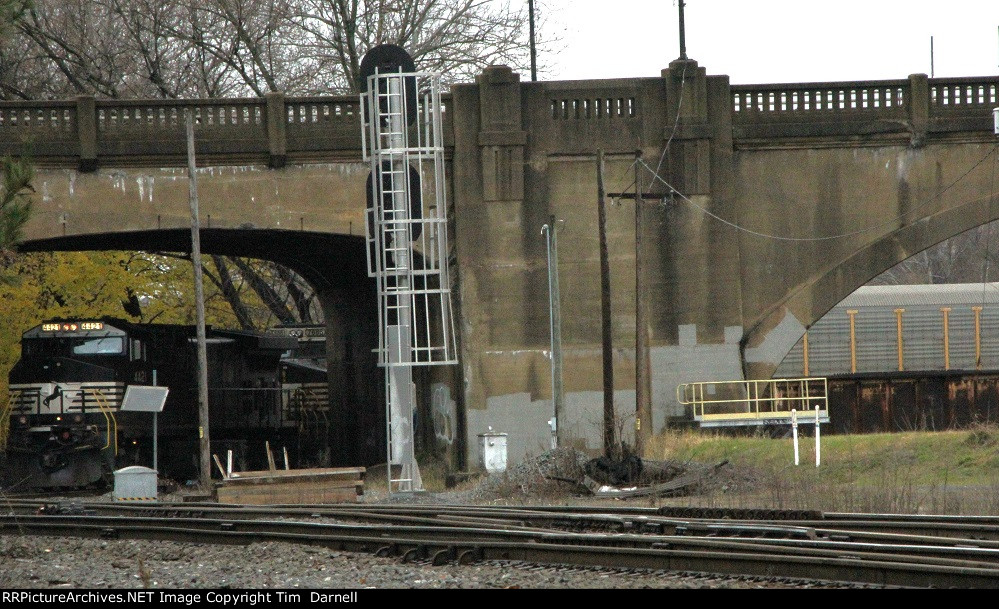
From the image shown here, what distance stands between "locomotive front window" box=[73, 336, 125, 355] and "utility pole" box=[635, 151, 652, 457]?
451 inches

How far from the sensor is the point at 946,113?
2947cm

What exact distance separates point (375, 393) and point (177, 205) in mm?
10027

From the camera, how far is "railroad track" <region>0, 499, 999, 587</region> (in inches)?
391

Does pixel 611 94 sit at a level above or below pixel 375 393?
above

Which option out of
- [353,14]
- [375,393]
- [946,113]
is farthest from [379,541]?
[353,14]

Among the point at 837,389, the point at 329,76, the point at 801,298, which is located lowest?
the point at 837,389

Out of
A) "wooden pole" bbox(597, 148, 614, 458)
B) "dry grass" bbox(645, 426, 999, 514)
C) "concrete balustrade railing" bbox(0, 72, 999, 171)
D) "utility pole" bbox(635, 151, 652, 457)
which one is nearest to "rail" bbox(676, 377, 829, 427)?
"utility pole" bbox(635, 151, 652, 457)

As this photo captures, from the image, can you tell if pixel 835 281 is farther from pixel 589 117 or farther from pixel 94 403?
pixel 94 403

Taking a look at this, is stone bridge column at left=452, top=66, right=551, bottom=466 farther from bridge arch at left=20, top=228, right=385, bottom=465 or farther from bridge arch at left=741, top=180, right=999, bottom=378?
bridge arch at left=741, top=180, right=999, bottom=378

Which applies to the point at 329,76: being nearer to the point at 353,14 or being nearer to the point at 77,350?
the point at 353,14

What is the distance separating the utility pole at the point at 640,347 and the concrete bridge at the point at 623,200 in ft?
3.40

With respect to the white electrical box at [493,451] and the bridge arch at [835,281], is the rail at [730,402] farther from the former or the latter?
the white electrical box at [493,451]

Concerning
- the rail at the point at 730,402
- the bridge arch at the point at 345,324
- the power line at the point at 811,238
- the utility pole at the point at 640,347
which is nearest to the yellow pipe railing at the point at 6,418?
the bridge arch at the point at 345,324

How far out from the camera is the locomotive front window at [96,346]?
27.9 m
